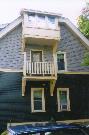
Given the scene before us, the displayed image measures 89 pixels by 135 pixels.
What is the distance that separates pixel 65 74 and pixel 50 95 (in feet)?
7.30

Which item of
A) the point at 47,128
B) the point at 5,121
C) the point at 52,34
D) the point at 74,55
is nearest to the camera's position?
the point at 47,128

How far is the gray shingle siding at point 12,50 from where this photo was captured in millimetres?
21562

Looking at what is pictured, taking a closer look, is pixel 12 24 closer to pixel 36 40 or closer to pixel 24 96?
pixel 36 40

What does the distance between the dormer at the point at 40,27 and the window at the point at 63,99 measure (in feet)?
13.6

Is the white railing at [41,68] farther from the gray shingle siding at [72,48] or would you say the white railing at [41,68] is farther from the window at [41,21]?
the window at [41,21]

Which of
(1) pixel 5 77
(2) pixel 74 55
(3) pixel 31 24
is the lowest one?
(1) pixel 5 77

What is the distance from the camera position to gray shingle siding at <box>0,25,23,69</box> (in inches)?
849

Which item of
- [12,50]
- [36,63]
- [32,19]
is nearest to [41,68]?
[36,63]

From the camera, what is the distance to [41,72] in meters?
20.5

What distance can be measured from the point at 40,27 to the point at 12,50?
3046 mm

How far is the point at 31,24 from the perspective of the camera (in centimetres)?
2133

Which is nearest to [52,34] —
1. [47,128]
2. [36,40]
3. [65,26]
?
[36,40]

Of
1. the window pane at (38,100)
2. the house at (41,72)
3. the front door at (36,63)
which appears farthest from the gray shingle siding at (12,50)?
the window pane at (38,100)

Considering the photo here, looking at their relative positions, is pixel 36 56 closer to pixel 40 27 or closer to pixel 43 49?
pixel 43 49
